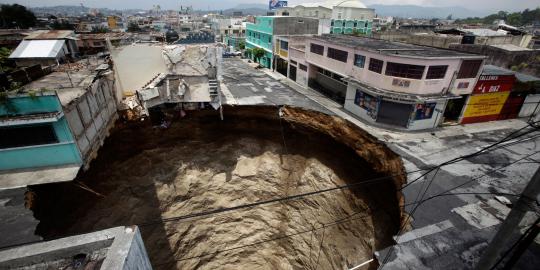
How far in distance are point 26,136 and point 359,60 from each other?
87.1 feet

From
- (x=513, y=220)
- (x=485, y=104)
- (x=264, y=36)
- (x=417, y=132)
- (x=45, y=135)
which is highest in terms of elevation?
(x=513, y=220)

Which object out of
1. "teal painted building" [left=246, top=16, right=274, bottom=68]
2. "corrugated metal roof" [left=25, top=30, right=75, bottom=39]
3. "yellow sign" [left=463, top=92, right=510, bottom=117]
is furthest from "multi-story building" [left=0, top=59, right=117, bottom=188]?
"teal painted building" [left=246, top=16, right=274, bottom=68]

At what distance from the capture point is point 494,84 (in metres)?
24.7

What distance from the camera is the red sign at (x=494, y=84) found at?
2403cm

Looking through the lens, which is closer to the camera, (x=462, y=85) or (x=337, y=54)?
(x=462, y=85)

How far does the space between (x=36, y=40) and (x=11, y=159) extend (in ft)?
69.8

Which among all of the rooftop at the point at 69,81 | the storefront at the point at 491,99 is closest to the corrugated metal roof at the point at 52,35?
the rooftop at the point at 69,81

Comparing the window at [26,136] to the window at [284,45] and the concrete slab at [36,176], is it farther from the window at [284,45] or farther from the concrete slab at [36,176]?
the window at [284,45]

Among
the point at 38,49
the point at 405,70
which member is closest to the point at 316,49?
the point at 405,70

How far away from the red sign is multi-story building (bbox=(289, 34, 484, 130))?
1.13 metres

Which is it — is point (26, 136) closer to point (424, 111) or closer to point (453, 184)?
point (453, 184)

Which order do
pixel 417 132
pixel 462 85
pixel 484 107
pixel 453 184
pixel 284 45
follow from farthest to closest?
pixel 284 45
pixel 484 107
pixel 417 132
pixel 462 85
pixel 453 184

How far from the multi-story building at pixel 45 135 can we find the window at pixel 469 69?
Result: 97.0 feet

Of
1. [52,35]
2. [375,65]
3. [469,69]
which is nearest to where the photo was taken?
[469,69]
